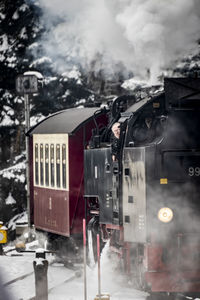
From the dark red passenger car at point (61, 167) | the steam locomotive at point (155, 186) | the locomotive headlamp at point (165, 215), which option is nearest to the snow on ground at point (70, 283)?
the steam locomotive at point (155, 186)

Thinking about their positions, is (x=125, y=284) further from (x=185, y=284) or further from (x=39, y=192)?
(x=39, y=192)

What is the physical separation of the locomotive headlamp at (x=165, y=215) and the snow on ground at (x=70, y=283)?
1.37 metres

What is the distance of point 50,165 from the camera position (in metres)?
18.0

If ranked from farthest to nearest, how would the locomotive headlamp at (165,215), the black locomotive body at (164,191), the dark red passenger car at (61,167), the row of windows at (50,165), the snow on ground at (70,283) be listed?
1. the row of windows at (50,165)
2. the dark red passenger car at (61,167)
3. the snow on ground at (70,283)
4. the locomotive headlamp at (165,215)
5. the black locomotive body at (164,191)

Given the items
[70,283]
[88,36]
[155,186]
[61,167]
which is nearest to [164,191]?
[155,186]

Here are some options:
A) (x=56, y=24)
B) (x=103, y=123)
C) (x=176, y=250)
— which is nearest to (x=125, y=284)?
(x=176, y=250)

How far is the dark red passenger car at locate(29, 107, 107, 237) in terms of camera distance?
16703mm

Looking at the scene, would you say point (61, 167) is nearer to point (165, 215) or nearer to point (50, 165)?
point (50, 165)

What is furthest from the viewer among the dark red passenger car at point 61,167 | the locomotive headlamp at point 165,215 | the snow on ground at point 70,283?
the dark red passenger car at point 61,167

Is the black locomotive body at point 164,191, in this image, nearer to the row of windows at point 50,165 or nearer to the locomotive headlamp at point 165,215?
the locomotive headlamp at point 165,215

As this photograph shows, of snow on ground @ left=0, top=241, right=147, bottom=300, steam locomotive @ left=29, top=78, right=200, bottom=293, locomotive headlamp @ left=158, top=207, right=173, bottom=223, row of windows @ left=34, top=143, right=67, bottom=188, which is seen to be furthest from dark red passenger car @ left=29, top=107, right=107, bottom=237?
locomotive headlamp @ left=158, top=207, right=173, bottom=223

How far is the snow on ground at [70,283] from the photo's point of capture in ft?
41.6

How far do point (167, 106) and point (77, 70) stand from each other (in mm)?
25864

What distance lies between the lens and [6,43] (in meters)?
38.8
